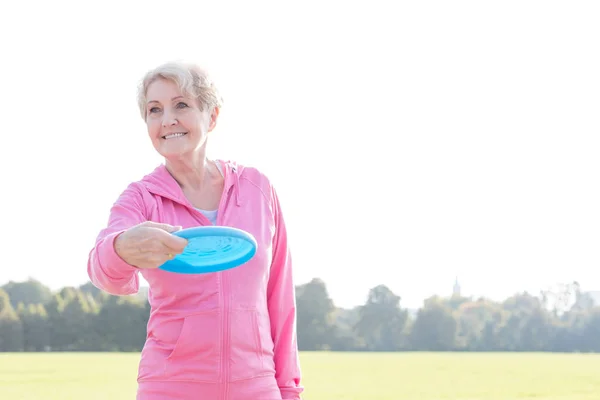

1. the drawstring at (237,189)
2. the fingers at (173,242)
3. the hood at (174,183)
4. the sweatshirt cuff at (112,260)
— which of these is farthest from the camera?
the drawstring at (237,189)

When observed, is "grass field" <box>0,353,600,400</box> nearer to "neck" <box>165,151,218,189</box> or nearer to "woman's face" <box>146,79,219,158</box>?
"neck" <box>165,151,218,189</box>

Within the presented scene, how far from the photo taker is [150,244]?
7.56ft

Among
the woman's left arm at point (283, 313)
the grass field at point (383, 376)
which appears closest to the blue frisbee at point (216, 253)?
the woman's left arm at point (283, 313)

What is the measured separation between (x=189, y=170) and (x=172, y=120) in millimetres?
245

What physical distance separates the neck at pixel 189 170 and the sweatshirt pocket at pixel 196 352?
53cm

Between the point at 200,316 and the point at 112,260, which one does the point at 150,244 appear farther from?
the point at 200,316

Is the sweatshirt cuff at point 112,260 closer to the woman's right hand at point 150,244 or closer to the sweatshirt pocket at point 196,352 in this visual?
the woman's right hand at point 150,244

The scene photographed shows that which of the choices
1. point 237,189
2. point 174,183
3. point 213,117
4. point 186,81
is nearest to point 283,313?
point 237,189

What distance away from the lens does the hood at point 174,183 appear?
2.86 m

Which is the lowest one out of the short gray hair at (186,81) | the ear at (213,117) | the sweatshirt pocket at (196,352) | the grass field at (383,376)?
the grass field at (383,376)

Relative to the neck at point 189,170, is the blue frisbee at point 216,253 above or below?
below

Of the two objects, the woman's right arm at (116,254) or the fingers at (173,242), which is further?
the woman's right arm at (116,254)

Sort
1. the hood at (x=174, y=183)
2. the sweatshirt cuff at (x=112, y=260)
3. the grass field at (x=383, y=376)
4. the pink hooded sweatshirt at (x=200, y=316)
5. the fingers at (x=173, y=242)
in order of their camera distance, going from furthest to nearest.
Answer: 1. the grass field at (x=383, y=376)
2. the hood at (x=174, y=183)
3. the pink hooded sweatshirt at (x=200, y=316)
4. the sweatshirt cuff at (x=112, y=260)
5. the fingers at (x=173, y=242)

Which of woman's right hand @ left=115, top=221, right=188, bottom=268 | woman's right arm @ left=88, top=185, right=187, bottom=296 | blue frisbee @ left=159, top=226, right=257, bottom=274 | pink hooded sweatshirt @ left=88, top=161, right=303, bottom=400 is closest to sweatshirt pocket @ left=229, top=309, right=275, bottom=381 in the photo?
pink hooded sweatshirt @ left=88, top=161, right=303, bottom=400
